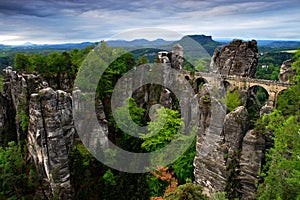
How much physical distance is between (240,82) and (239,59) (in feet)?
11.5

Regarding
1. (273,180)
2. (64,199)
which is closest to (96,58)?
(64,199)

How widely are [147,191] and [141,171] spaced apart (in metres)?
2.04

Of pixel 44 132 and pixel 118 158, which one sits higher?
pixel 44 132

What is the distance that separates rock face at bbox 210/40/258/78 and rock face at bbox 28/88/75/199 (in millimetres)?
25625

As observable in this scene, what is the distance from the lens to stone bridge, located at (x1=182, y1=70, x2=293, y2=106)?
34000 millimetres

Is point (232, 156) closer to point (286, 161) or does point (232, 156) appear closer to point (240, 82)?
point (286, 161)

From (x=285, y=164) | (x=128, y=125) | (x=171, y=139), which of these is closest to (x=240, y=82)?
(x=171, y=139)

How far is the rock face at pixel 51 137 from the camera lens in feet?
72.9

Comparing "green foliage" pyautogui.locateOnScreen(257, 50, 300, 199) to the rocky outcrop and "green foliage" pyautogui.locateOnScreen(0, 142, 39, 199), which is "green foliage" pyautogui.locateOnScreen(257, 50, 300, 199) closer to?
"green foliage" pyautogui.locateOnScreen(0, 142, 39, 199)

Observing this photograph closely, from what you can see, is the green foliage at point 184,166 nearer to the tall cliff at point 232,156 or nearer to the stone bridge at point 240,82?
the tall cliff at point 232,156

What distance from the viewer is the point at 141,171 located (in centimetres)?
2341

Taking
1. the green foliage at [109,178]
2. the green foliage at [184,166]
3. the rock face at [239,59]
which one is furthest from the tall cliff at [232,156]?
the rock face at [239,59]

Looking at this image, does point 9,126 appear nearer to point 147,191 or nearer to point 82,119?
point 82,119

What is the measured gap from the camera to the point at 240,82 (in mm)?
36969
